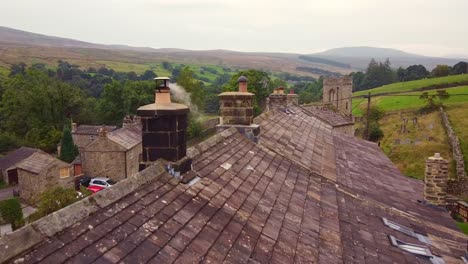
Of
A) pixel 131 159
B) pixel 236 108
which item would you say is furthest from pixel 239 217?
pixel 131 159

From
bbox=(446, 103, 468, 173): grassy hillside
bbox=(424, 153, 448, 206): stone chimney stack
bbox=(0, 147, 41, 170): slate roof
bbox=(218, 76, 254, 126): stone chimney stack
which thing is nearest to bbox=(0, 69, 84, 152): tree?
bbox=(0, 147, 41, 170): slate roof

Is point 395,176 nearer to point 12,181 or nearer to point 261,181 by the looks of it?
point 261,181

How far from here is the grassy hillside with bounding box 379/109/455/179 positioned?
3653cm

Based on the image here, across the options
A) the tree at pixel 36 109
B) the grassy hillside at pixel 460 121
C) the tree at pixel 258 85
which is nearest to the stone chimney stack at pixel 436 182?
the grassy hillside at pixel 460 121

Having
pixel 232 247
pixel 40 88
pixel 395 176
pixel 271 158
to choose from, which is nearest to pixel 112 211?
pixel 232 247

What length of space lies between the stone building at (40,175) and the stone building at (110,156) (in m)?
2.69

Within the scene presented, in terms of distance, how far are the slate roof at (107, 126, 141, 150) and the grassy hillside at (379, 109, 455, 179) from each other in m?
24.1

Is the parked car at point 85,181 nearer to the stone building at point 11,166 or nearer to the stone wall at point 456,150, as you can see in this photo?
the stone building at point 11,166

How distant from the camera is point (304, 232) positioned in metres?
6.36

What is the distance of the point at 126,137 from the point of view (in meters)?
32.0

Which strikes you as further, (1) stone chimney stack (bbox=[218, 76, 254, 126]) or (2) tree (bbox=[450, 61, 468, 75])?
(2) tree (bbox=[450, 61, 468, 75])

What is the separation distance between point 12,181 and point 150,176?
3691cm

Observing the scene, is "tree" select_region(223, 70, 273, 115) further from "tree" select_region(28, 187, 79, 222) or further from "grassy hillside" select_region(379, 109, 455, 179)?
"tree" select_region(28, 187, 79, 222)

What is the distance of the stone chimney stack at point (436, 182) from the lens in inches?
438
